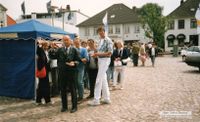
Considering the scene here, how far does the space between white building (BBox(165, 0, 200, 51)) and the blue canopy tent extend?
49.9 metres

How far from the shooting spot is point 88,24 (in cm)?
6284

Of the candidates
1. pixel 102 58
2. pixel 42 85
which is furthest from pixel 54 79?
pixel 102 58

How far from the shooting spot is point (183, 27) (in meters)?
58.6

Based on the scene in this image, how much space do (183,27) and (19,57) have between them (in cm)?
5159

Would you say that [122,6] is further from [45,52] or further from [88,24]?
[45,52]

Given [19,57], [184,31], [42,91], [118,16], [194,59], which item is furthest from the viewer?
[118,16]

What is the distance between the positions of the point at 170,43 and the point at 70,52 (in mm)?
52852

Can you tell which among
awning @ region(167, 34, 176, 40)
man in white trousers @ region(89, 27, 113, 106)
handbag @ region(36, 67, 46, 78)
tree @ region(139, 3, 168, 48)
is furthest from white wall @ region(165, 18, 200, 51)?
handbag @ region(36, 67, 46, 78)

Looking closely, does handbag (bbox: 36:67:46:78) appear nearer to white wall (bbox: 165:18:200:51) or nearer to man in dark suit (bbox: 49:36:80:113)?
man in dark suit (bbox: 49:36:80:113)

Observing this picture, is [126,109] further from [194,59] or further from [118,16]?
[118,16]

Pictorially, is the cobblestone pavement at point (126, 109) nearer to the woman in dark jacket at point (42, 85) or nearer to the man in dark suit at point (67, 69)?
the woman in dark jacket at point (42, 85)

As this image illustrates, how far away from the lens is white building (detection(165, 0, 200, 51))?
57656mm

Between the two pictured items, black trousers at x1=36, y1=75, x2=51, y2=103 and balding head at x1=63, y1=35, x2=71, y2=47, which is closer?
balding head at x1=63, y1=35, x2=71, y2=47

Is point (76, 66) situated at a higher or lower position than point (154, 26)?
lower
